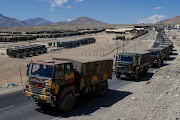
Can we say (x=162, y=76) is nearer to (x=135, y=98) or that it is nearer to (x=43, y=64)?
(x=135, y=98)

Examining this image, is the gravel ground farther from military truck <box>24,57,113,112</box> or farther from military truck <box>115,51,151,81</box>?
military truck <box>24,57,113,112</box>

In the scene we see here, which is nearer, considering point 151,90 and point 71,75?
point 71,75

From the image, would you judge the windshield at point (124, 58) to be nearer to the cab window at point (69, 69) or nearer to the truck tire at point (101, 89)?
the truck tire at point (101, 89)

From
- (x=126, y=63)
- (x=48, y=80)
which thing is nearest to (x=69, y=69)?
(x=48, y=80)

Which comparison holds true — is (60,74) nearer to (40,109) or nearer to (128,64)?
(40,109)

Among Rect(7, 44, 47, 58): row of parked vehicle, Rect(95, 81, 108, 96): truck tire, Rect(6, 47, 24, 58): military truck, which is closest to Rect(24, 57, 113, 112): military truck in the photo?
Rect(95, 81, 108, 96): truck tire

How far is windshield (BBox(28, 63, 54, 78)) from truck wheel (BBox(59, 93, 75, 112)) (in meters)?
1.73

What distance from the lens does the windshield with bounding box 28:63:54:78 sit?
10492 millimetres

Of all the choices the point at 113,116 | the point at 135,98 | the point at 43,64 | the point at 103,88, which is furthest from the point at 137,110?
the point at 43,64

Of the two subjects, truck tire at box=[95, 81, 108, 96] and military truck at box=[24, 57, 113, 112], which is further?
truck tire at box=[95, 81, 108, 96]

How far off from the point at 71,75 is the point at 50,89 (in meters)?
1.69

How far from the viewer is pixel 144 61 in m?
22.9

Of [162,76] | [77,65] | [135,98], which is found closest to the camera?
[77,65]

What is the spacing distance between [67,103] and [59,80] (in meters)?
1.60
